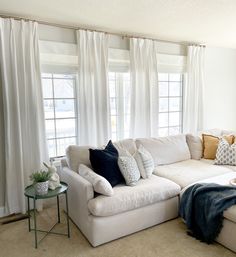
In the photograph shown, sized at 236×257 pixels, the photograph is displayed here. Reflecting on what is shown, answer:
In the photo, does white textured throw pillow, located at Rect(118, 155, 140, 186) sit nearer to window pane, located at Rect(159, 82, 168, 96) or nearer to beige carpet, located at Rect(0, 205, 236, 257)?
beige carpet, located at Rect(0, 205, 236, 257)

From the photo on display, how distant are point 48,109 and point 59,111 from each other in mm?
157

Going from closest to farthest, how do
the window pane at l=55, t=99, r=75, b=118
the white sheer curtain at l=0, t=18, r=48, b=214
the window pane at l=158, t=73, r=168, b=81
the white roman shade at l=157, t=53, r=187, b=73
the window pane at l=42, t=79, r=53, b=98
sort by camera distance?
the white sheer curtain at l=0, t=18, r=48, b=214 < the window pane at l=42, t=79, r=53, b=98 < the window pane at l=55, t=99, r=75, b=118 < the white roman shade at l=157, t=53, r=187, b=73 < the window pane at l=158, t=73, r=168, b=81

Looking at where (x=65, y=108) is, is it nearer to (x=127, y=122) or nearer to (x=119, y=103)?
(x=119, y=103)

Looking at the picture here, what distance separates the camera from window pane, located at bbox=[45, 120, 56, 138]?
3.49m

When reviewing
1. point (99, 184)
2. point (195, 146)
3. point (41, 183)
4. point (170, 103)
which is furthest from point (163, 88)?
point (41, 183)

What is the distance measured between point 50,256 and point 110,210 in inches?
27.0

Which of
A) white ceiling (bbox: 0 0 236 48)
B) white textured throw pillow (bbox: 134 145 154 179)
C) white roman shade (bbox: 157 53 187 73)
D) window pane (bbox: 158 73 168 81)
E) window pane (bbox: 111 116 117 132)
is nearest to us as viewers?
white ceiling (bbox: 0 0 236 48)

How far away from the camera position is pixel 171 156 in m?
3.71

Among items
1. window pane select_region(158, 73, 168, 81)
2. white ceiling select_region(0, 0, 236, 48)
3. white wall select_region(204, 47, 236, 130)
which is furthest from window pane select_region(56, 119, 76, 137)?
white wall select_region(204, 47, 236, 130)

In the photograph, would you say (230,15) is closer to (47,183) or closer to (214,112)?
(214,112)

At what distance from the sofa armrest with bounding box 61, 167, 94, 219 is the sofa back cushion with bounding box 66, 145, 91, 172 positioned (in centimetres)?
8

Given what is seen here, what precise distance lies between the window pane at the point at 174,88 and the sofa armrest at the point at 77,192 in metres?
2.51

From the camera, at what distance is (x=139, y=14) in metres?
2.95

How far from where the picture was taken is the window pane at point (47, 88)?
3.41 metres
